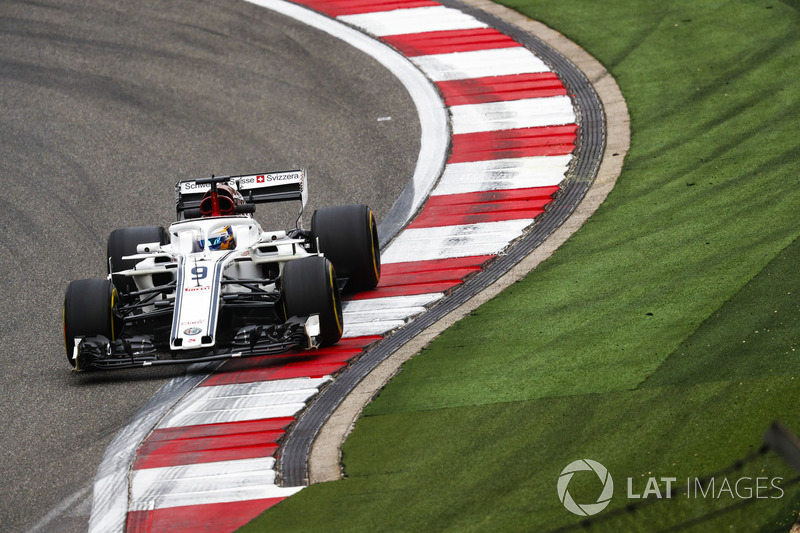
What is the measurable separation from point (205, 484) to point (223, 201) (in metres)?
4.26

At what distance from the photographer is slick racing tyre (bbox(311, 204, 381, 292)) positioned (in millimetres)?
12798

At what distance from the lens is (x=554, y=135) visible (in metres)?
16.8

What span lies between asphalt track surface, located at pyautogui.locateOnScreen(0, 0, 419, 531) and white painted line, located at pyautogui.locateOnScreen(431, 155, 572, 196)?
644 mm

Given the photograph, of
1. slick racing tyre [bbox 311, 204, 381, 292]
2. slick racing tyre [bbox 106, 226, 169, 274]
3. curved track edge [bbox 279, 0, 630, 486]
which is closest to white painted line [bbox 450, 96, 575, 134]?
curved track edge [bbox 279, 0, 630, 486]

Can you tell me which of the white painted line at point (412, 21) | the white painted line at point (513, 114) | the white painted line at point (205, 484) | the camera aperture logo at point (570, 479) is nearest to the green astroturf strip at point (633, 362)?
the camera aperture logo at point (570, 479)

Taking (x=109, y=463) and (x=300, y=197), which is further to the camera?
(x=300, y=197)

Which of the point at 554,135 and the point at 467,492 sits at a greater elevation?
the point at 554,135

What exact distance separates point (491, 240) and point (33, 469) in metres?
6.29

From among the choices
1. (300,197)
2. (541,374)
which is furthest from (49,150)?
(541,374)

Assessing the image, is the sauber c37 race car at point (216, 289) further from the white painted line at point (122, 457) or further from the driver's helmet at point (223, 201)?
the white painted line at point (122, 457)

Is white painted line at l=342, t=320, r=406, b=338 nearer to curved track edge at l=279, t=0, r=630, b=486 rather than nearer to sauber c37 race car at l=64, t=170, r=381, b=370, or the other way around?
curved track edge at l=279, t=0, r=630, b=486

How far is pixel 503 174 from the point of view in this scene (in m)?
16.0

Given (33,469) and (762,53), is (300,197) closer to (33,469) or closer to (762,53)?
(33,469)
